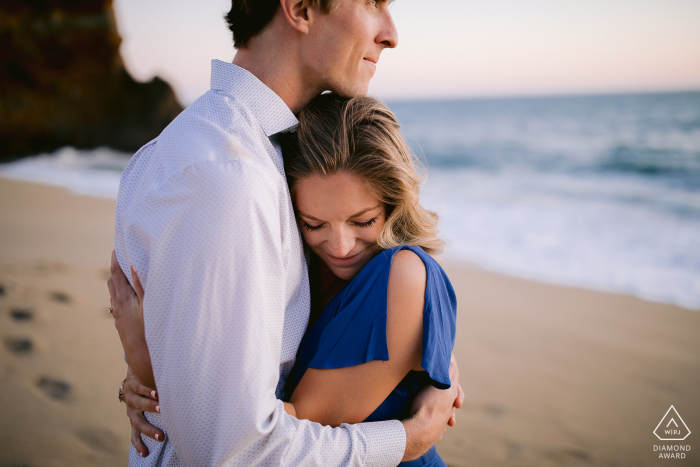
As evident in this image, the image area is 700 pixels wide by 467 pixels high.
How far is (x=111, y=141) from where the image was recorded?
18.6 metres

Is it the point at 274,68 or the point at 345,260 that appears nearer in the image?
the point at 274,68

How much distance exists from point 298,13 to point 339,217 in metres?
0.69

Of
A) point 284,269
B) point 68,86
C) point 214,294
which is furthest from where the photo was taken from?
point 68,86

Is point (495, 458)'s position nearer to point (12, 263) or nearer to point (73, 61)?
point (12, 263)

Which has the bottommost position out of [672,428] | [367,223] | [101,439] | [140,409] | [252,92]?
[101,439]

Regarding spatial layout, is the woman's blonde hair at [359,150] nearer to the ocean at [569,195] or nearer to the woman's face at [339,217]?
the woman's face at [339,217]

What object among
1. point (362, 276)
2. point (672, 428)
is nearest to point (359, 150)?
point (362, 276)

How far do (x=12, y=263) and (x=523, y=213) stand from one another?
9093 mm

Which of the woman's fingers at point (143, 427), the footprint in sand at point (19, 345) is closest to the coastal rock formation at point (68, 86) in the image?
the footprint in sand at point (19, 345)

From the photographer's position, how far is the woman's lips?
1.70m

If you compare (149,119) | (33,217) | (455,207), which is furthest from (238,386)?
(149,119)

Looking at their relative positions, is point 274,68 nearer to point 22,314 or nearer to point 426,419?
point 426,419

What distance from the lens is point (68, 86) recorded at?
17797 mm

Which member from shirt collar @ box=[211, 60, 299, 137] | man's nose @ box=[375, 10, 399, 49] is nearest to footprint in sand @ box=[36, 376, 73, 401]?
shirt collar @ box=[211, 60, 299, 137]
